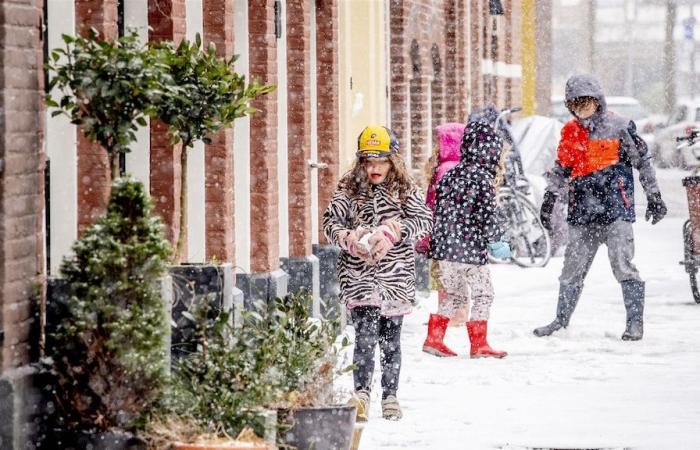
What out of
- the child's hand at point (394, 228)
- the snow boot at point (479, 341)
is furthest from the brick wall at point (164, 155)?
the snow boot at point (479, 341)

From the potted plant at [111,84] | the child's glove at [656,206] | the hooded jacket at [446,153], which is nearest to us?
the potted plant at [111,84]

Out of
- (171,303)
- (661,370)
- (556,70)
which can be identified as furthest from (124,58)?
(556,70)

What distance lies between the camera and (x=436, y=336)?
12.1 metres

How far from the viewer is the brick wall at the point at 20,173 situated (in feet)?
22.7

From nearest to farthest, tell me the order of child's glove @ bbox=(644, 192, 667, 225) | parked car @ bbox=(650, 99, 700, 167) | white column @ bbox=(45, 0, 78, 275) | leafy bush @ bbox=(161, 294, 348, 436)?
leafy bush @ bbox=(161, 294, 348, 436) < white column @ bbox=(45, 0, 78, 275) < child's glove @ bbox=(644, 192, 667, 225) < parked car @ bbox=(650, 99, 700, 167)

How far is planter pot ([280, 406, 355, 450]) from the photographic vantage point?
748 cm

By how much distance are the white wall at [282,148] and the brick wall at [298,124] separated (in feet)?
0.18

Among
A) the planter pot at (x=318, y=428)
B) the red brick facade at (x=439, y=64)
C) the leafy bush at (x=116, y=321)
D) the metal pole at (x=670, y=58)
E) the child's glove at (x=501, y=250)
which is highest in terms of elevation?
the metal pole at (x=670, y=58)

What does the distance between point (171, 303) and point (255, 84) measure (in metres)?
1.27

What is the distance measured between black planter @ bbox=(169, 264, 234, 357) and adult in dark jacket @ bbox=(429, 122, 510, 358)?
159 inches

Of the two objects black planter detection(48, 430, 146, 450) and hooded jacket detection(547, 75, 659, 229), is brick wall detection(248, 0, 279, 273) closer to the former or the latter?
hooded jacket detection(547, 75, 659, 229)

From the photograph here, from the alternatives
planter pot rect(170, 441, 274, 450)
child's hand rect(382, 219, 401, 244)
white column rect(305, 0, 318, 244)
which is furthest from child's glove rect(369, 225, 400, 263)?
white column rect(305, 0, 318, 244)

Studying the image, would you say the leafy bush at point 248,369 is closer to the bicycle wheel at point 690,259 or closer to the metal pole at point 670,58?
the bicycle wheel at point 690,259

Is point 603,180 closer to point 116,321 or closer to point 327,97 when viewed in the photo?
point 327,97
